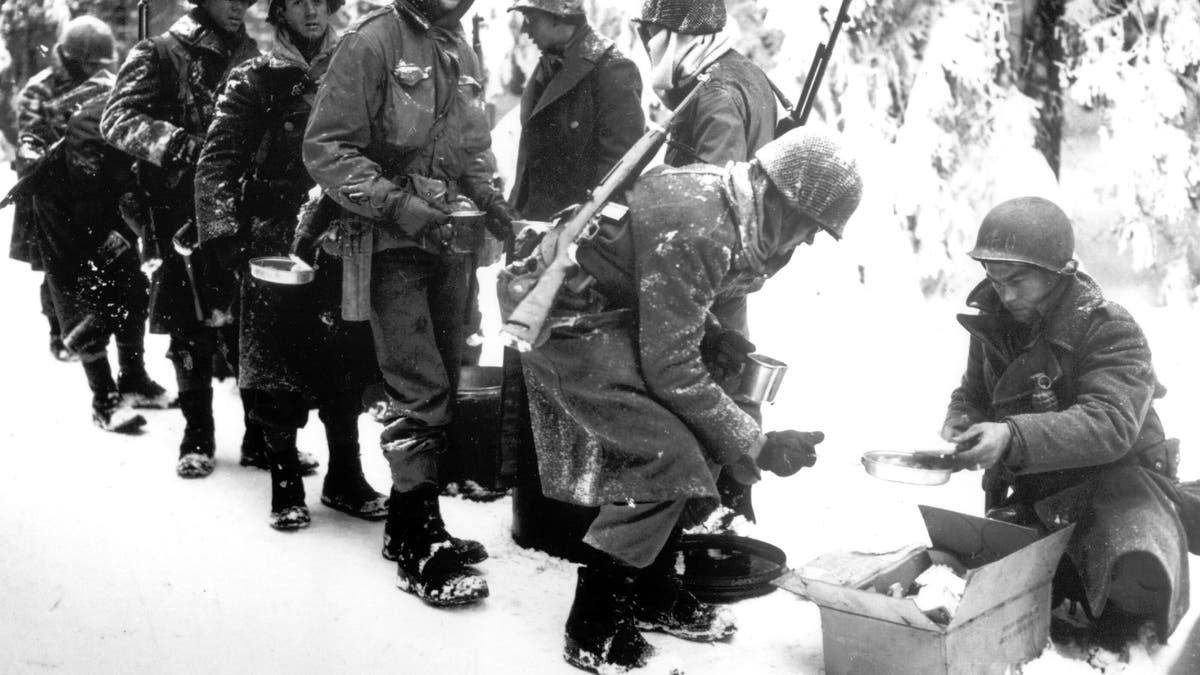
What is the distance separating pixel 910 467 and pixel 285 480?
8.62 feet

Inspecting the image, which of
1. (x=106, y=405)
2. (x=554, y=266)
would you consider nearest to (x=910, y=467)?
(x=554, y=266)

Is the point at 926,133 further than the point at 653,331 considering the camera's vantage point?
Yes

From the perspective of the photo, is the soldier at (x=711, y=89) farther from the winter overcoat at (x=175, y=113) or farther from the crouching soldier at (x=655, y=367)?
the winter overcoat at (x=175, y=113)

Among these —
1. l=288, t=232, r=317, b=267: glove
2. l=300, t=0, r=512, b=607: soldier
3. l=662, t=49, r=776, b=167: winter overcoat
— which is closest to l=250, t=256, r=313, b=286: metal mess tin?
l=288, t=232, r=317, b=267: glove

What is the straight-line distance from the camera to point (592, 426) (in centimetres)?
340

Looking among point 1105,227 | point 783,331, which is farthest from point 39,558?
point 1105,227

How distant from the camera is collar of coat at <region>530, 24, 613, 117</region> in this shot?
491cm

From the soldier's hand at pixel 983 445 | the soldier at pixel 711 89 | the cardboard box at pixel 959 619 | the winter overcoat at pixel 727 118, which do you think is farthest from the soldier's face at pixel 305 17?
the soldier's hand at pixel 983 445

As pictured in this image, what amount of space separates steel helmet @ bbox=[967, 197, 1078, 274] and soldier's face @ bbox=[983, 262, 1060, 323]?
0.04 meters

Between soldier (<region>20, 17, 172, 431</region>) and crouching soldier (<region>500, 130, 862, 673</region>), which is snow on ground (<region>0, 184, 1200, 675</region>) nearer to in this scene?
soldier (<region>20, 17, 172, 431</region>)

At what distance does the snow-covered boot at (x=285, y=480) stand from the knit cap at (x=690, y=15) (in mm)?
2292

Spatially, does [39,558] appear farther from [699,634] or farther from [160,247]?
[699,634]

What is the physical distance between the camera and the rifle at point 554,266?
3314 mm

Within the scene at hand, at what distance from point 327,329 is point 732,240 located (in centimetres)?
209
